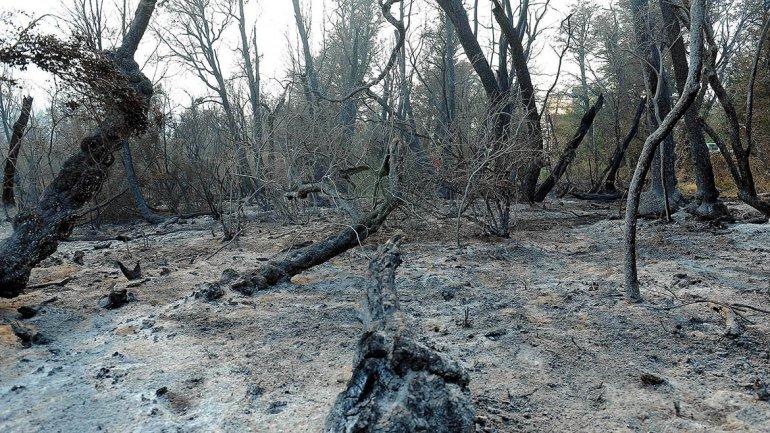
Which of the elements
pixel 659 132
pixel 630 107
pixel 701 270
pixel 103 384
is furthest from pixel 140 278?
pixel 630 107

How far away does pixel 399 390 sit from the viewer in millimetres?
1934

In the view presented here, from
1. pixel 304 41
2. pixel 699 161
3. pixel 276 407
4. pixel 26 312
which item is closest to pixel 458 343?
pixel 276 407

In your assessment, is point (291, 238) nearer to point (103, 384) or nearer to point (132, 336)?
point (132, 336)

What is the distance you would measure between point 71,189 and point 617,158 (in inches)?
430

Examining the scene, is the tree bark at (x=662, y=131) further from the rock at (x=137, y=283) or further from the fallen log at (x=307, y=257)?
the rock at (x=137, y=283)

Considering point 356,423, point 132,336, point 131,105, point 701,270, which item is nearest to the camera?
point 356,423

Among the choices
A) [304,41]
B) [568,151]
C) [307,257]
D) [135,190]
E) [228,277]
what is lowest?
[228,277]

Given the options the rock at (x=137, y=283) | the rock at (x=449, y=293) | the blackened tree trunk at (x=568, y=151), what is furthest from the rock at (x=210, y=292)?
the blackened tree trunk at (x=568, y=151)

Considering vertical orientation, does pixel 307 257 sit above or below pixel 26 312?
above

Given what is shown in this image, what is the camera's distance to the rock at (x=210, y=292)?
469cm

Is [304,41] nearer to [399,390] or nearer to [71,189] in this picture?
[71,189]

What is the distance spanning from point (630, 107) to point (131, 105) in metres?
16.2

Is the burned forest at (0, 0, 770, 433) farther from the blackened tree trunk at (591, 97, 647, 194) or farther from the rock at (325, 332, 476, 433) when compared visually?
the blackened tree trunk at (591, 97, 647, 194)

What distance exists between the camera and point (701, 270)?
4.65 metres
